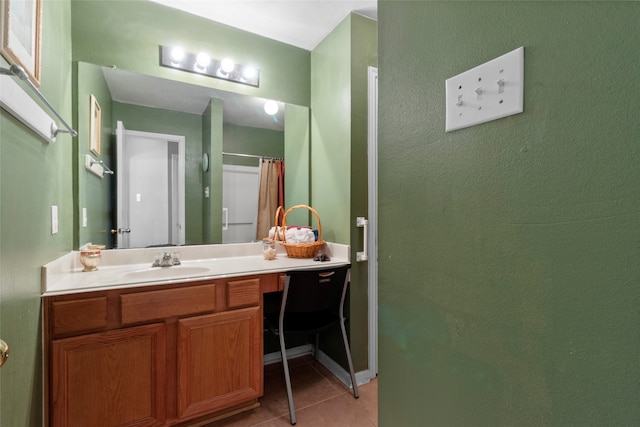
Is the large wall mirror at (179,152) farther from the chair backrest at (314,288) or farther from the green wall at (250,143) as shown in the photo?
the chair backrest at (314,288)

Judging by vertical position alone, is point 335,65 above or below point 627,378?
above

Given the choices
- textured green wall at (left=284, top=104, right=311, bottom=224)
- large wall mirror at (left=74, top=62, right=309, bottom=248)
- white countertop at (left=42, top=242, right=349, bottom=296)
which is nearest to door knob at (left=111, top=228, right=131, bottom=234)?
large wall mirror at (left=74, top=62, right=309, bottom=248)

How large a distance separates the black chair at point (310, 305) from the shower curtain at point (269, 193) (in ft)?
2.30

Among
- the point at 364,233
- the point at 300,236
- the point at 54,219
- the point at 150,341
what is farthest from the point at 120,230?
the point at 364,233

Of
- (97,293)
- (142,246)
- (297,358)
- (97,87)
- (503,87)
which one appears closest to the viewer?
(503,87)

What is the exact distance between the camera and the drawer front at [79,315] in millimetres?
1216

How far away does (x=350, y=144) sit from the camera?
1943 mm

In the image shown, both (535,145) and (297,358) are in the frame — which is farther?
(297,358)

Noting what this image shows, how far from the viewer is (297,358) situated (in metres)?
2.31

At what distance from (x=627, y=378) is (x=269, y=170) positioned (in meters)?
2.16

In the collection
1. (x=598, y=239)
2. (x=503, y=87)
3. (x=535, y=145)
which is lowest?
(x=598, y=239)

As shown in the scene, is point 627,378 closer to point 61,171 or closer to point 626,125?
point 626,125

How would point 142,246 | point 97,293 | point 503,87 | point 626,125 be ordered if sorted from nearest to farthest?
point 626,125 < point 503,87 < point 97,293 < point 142,246

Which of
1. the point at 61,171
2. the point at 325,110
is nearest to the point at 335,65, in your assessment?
the point at 325,110
